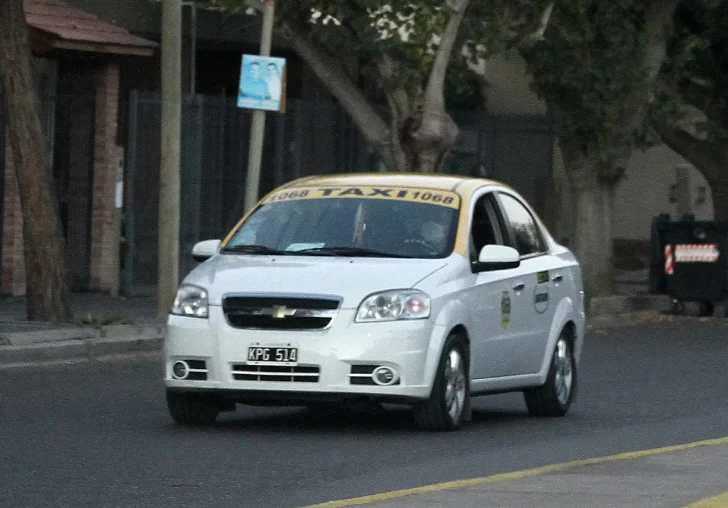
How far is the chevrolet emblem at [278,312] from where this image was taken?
1070cm

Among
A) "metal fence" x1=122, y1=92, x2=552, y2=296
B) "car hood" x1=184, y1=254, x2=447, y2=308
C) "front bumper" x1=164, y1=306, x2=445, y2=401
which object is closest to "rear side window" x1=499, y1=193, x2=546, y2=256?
"car hood" x1=184, y1=254, x2=447, y2=308

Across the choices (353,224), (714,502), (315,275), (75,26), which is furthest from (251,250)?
(75,26)

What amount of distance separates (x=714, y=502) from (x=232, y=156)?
19.5 metres

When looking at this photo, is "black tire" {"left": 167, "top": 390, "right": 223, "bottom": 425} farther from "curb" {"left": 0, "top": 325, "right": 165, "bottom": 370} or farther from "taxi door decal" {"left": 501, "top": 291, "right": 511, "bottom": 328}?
"curb" {"left": 0, "top": 325, "right": 165, "bottom": 370}

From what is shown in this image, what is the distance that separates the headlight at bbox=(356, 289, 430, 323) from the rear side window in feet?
5.99

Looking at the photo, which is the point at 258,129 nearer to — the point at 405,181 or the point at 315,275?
the point at 405,181

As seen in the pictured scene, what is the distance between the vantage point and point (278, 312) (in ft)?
35.1

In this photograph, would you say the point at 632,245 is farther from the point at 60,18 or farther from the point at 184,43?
the point at 60,18

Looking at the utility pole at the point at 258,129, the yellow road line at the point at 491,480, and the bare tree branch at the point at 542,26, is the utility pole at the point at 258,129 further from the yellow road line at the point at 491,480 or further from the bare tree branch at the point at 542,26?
the yellow road line at the point at 491,480

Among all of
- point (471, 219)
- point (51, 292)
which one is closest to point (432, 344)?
point (471, 219)

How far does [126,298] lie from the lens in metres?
24.4

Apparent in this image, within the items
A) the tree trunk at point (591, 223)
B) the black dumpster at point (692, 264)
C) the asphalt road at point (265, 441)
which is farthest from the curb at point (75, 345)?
the black dumpster at point (692, 264)

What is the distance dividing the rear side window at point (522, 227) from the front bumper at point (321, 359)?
194 centimetres

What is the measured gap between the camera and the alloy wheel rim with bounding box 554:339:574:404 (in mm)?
12945
